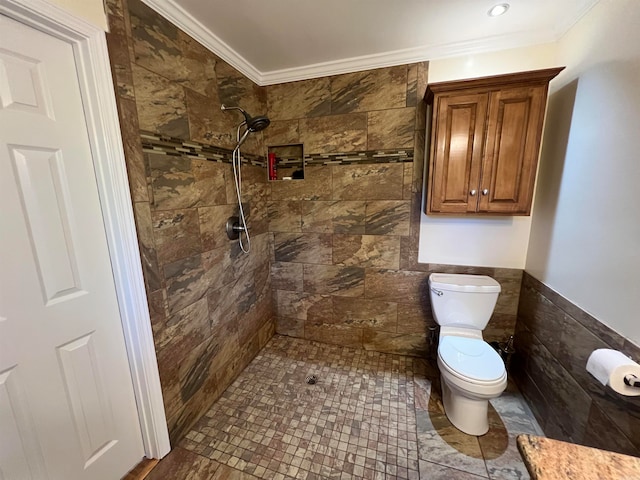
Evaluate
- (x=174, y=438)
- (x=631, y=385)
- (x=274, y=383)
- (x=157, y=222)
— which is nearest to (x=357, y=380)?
(x=274, y=383)

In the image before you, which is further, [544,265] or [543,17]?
[544,265]

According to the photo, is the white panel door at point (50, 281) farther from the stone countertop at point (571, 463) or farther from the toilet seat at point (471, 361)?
the toilet seat at point (471, 361)

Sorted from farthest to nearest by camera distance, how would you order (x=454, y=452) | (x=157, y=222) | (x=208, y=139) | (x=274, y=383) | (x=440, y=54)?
(x=274, y=383) < (x=440, y=54) < (x=208, y=139) < (x=454, y=452) < (x=157, y=222)

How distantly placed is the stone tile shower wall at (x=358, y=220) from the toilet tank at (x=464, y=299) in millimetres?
190

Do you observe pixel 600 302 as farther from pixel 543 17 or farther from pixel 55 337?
pixel 55 337

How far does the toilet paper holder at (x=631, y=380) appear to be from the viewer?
0.98 meters

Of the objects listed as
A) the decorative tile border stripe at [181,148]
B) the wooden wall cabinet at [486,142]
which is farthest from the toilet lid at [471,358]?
the decorative tile border stripe at [181,148]

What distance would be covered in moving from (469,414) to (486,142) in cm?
172

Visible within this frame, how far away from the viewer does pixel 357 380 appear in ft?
6.77

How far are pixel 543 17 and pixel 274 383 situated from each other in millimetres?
3022

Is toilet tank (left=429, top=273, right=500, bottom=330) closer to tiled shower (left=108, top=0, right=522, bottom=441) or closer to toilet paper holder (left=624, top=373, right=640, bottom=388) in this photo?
tiled shower (left=108, top=0, right=522, bottom=441)

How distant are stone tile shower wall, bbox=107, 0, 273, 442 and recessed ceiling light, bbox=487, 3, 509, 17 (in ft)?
5.53

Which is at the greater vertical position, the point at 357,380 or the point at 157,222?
the point at 157,222

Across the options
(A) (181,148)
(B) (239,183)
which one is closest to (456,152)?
(B) (239,183)
